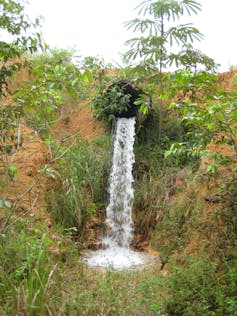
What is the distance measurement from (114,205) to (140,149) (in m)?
1.42

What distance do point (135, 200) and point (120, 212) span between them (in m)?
0.38

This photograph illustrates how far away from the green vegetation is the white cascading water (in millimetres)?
167

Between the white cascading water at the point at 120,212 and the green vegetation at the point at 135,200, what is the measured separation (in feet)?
0.55

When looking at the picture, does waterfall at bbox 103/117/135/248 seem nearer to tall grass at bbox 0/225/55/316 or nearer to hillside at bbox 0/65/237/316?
hillside at bbox 0/65/237/316

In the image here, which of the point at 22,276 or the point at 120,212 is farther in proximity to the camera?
the point at 120,212

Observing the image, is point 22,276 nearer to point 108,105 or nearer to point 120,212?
point 120,212

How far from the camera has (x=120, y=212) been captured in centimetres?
666

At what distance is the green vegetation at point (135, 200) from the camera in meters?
3.16

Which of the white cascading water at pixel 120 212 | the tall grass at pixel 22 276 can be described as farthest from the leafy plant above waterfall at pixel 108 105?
the tall grass at pixel 22 276

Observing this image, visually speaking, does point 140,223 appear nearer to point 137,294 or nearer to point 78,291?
point 137,294

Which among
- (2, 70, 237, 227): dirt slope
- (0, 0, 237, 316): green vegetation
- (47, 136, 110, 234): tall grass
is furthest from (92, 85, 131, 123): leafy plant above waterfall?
A: (2, 70, 237, 227): dirt slope

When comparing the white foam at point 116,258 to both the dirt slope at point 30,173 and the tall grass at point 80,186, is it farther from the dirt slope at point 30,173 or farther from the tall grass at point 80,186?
the dirt slope at point 30,173

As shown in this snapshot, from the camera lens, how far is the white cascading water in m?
5.79

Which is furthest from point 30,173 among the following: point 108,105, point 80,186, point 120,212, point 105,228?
point 108,105
